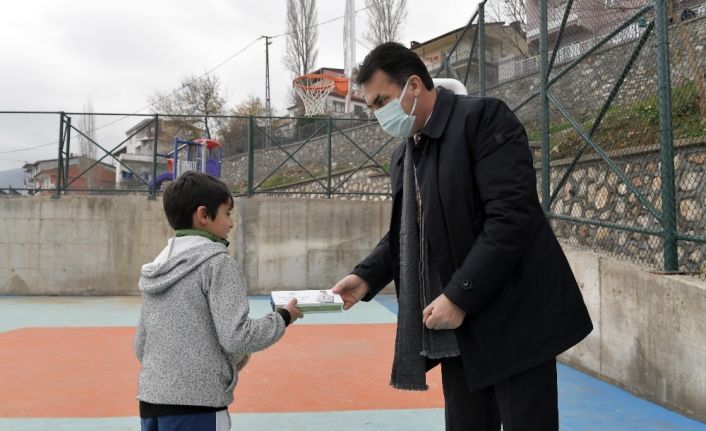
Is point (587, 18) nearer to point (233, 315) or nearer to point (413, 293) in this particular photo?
point (413, 293)

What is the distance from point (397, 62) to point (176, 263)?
3.33 feet

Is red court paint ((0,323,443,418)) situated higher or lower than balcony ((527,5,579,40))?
lower

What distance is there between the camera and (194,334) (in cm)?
183

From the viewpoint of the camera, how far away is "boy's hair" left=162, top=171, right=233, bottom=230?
1.94 metres

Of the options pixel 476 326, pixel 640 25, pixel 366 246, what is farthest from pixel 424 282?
pixel 366 246

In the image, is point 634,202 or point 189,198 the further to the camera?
point 634,202

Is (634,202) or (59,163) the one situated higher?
(59,163)

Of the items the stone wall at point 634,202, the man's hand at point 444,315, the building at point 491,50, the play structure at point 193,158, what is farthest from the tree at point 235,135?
the man's hand at point 444,315

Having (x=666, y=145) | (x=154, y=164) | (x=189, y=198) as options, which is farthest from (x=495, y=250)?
(x=154, y=164)

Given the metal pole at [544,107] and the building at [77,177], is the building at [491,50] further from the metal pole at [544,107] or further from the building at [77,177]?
the building at [77,177]

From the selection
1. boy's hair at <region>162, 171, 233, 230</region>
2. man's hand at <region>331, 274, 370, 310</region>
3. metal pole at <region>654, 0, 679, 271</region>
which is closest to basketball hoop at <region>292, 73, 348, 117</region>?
metal pole at <region>654, 0, 679, 271</region>

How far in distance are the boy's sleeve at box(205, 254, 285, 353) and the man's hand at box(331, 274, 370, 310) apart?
17.9 inches

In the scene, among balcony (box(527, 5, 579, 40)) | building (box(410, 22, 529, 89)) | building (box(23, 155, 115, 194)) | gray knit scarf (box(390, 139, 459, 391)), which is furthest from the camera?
building (box(23, 155, 115, 194))

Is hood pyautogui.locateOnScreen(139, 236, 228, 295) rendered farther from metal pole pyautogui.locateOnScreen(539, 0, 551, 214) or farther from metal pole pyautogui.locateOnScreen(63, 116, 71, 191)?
metal pole pyautogui.locateOnScreen(63, 116, 71, 191)
